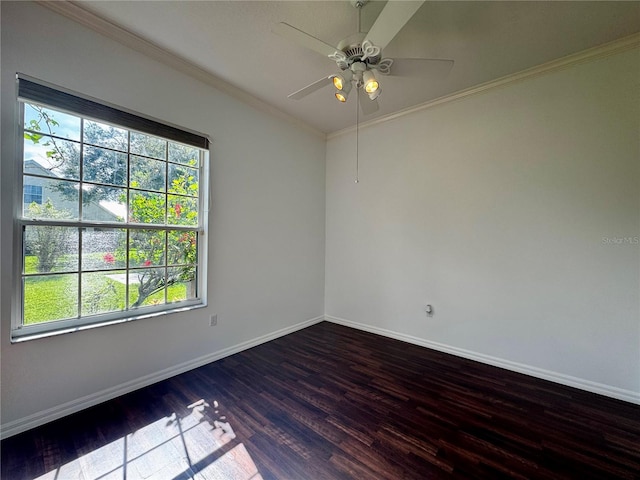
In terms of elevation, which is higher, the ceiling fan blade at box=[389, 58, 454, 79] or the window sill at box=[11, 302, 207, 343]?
the ceiling fan blade at box=[389, 58, 454, 79]

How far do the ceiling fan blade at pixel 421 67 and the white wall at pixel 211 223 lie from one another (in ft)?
6.00

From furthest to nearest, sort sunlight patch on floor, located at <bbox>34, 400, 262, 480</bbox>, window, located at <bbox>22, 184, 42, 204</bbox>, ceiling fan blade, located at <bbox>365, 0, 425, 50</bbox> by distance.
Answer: window, located at <bbox>22, 184, 42, 204</bbox>, sunlight patch on floor, located at <bbox>34, 400, 262, 480</bbox>, ceiling fan blade, located at <bbox>365, 0, 425, 50</bbox>

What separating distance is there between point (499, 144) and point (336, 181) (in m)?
2.06

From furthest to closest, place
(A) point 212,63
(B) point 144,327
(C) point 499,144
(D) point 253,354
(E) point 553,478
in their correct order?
(D) point 253,354 < (C) point 499,144 < (A) point 212,63 < (B) point 144,327 < (E) point 553,478

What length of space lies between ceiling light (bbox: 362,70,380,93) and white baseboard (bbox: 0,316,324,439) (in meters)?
2.81

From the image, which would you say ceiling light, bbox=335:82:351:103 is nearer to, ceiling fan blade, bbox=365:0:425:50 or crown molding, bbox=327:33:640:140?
ceiling fan blade, bbox=365:0:425:50

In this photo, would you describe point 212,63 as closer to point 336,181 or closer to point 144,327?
point 336,181

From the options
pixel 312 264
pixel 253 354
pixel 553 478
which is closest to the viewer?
pixel 553 478

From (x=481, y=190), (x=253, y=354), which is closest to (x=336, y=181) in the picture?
(x=481, y=190)

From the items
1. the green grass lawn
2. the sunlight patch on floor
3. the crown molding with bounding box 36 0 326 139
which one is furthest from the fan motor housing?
the sunlight patch on floor

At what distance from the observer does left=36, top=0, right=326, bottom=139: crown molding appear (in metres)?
1.81

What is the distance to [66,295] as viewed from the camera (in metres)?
1.92

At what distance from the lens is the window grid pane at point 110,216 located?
1814 millimetres

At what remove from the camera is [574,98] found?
2.30 metres
